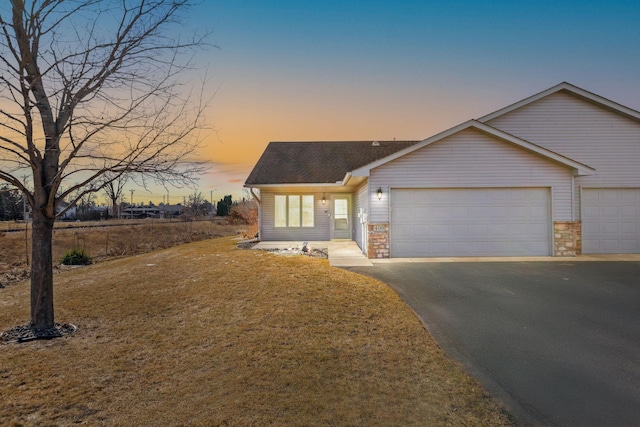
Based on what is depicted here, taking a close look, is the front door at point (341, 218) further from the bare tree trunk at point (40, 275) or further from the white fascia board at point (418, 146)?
the bare tree trunk at point (40, 275)

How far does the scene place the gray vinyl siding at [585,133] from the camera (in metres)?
10.6

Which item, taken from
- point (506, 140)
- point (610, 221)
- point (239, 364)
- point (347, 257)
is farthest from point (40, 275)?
point (610, 221)

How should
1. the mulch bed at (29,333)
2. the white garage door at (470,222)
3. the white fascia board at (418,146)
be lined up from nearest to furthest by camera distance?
the mulch bed at (29,333) → the white fascia board at (418,146) → the white garage door at (470,222)

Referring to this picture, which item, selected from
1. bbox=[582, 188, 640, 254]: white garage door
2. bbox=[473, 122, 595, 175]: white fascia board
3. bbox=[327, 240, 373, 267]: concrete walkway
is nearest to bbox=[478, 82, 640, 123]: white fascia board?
bbox=[473, 122, 595, 175]: white fascia board

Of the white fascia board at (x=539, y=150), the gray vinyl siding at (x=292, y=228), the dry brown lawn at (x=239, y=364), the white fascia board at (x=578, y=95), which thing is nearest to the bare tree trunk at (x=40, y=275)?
the dry brown lawn at (x=239, y=364)

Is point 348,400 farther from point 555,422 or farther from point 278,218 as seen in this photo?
point 278,218

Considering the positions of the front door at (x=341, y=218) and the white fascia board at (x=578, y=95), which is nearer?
the white fascia board at (x=578, y=95)

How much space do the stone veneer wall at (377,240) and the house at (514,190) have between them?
3cm

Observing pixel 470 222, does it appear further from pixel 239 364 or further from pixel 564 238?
pixel 239 364

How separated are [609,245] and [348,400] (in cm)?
1277

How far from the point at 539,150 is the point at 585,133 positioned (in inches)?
136

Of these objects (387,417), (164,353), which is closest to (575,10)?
(387,417)

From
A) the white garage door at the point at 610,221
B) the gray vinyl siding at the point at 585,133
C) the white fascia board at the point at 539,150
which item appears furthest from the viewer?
the gray vinyl siding at the point at 585,133

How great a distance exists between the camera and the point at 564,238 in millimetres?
9805
